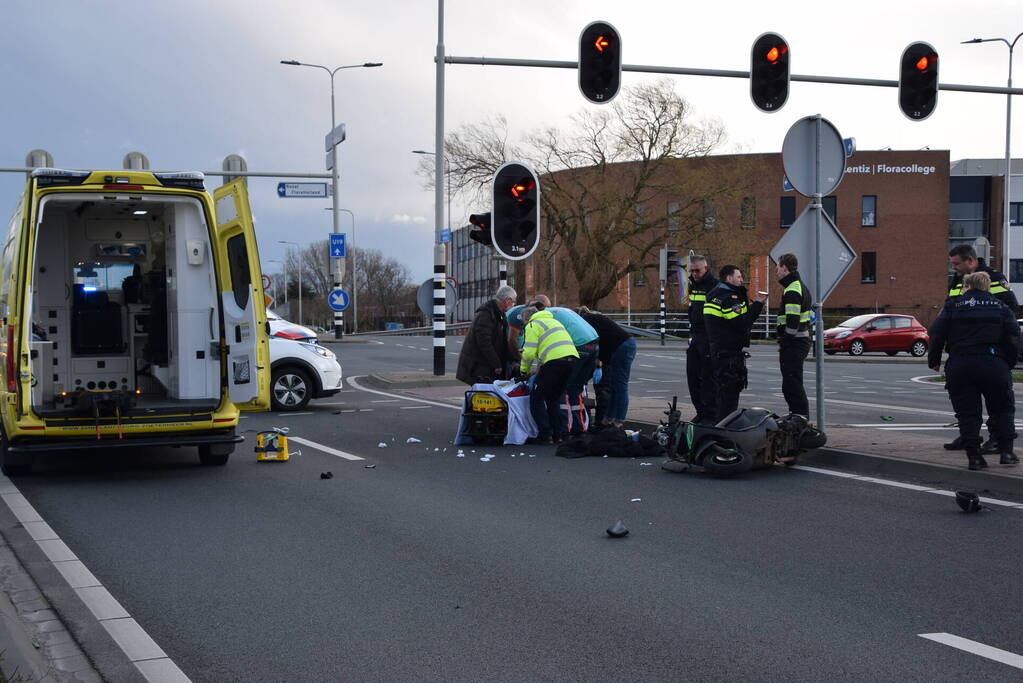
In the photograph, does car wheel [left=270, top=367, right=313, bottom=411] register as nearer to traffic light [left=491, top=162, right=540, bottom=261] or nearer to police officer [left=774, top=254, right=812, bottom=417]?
traffic light [left=491, top=162, right=540, bottom=261]

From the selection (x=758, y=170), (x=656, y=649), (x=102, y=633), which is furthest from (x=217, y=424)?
(x=758, y=170)

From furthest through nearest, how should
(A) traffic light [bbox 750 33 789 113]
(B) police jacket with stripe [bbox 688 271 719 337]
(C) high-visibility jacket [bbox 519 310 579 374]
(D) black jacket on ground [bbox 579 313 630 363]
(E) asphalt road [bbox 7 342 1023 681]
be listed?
(A) traffic light [bbox 750 33 789 113] → (D) black jacket on ground [bbox 579 313 630 363] → (B) police jacket with stripe [bbox 688 271 719 337] → (C) high-visibility jacket [bbox 519 310 579 374] → (E) asphalt road [bbox 7 342 1023 681]

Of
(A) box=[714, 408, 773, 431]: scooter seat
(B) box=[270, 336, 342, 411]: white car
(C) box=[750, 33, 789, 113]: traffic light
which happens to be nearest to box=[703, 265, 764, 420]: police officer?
(A) box=[714, 408, 773, 431]: scooter seat

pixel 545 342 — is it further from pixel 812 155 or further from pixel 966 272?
pixel 966 272

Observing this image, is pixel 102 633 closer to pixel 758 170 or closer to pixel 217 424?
pixel 217 424

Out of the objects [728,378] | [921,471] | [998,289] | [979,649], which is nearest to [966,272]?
[998,289]

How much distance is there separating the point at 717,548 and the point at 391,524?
228 centimetres

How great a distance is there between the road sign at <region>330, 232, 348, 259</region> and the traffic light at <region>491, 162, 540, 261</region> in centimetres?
2704

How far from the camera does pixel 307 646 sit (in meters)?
4.88

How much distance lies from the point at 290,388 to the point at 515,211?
4903 mm

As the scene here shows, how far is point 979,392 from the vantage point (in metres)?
9.42

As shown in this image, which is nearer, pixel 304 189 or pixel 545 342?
pixel 545 342

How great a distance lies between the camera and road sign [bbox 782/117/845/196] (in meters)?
11.4

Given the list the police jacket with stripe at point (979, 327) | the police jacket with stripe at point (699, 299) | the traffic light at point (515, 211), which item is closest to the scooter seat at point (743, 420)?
the police jacket with stripe at point (979, 327)
